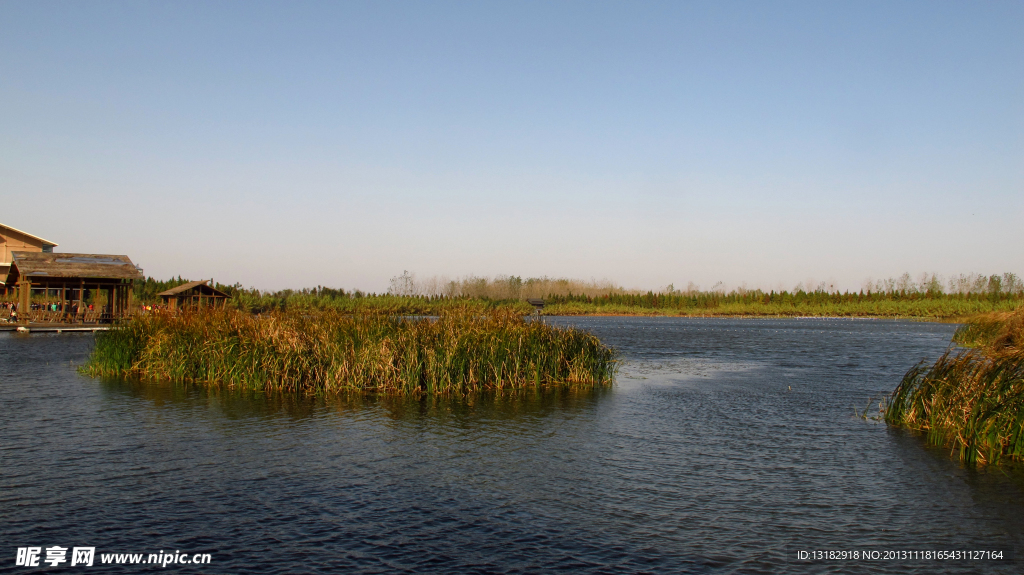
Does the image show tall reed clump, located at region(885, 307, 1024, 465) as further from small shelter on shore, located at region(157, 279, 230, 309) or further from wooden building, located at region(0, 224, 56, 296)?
wooden building, located at region(0, 224, 56, 296)

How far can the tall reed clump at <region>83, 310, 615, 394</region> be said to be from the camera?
57.0 feet

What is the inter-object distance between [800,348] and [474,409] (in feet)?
80.8

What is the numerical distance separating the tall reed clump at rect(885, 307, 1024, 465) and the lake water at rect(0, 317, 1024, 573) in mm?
541

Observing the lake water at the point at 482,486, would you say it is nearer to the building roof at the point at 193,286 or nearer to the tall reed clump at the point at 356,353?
the tall reed clump at the point at 356,353

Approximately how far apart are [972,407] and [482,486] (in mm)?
8274

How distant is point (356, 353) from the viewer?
1742 centimetres

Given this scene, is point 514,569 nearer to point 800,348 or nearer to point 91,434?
point 91,434

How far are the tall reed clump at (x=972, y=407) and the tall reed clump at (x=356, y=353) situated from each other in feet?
28.1

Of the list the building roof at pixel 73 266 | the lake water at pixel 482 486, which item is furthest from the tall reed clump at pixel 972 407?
the building roof at pixel 73 266

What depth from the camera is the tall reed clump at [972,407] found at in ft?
34.4

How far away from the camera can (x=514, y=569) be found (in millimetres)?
6512

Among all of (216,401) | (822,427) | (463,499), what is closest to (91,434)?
(216,401)

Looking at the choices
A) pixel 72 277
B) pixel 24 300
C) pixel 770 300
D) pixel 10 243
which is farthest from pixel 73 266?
pixel 770 300

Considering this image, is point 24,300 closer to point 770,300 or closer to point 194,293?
point 194,293
